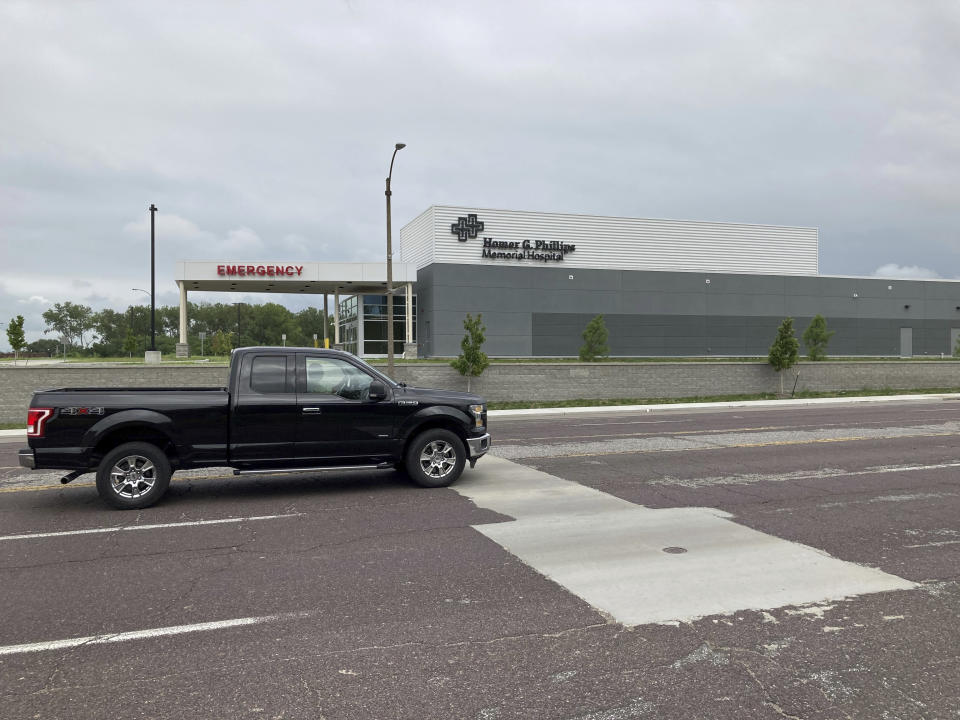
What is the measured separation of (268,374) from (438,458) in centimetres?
258

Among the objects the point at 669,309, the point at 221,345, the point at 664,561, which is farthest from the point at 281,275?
the point at 221,345

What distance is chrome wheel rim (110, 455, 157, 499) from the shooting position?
26.8 ft

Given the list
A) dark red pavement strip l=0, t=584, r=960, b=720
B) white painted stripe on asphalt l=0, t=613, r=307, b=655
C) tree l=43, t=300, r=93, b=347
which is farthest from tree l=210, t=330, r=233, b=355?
dark red pavement strip l=0, t=584, r=960, b=720

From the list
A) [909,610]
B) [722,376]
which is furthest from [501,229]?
[909,610]

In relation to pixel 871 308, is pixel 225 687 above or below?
below

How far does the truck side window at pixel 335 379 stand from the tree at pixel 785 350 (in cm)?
2712

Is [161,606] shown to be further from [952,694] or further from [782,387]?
[782,387]

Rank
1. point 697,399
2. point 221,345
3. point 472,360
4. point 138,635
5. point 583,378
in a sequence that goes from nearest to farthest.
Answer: point 138,635, point 472,360, point 583,378, point 697,399, point 221,345

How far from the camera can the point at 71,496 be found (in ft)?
29.7

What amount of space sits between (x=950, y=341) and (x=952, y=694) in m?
68.6

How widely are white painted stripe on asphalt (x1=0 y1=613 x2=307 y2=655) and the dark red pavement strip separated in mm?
125

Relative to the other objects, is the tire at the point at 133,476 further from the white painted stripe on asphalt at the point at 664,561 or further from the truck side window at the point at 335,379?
the white painted stripe on asphalt at the point at 664,561

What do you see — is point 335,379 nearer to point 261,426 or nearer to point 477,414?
point 261,426

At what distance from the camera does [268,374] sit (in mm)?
9008
